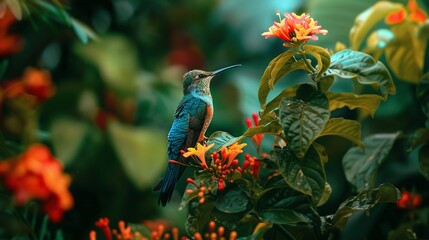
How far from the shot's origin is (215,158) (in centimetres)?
78

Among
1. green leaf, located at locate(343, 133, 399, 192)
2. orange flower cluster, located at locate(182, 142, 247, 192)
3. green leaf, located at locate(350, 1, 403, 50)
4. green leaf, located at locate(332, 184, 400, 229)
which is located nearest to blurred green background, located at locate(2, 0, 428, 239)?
green leaf, located at locate(343, 133, 399, 192)

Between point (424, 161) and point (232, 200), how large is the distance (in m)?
0.35

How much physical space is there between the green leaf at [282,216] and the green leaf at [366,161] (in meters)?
0.31

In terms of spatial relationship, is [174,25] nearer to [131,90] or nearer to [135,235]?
[131,90]

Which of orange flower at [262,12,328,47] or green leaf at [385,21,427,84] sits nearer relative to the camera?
orange flower at [262,12,328,47]

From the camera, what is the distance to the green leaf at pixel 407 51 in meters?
1.28

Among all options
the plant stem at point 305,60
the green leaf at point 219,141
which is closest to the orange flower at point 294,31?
the plant stem at point 305,60

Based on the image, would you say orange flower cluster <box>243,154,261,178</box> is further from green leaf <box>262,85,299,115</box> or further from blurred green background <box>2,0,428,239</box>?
blurred green background <box>2,0,428,239</box>

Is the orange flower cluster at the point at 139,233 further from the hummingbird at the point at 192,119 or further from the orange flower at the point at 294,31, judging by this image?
the orange flower at the point at 294,31

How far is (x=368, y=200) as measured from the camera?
2.78 ft

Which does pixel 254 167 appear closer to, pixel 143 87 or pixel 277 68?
pixel 277 68

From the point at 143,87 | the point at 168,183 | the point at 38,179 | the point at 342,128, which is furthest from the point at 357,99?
the point at 143,87

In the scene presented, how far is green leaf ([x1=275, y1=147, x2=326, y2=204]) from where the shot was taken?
776mm

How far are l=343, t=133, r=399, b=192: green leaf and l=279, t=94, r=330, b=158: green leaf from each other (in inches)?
12.9
